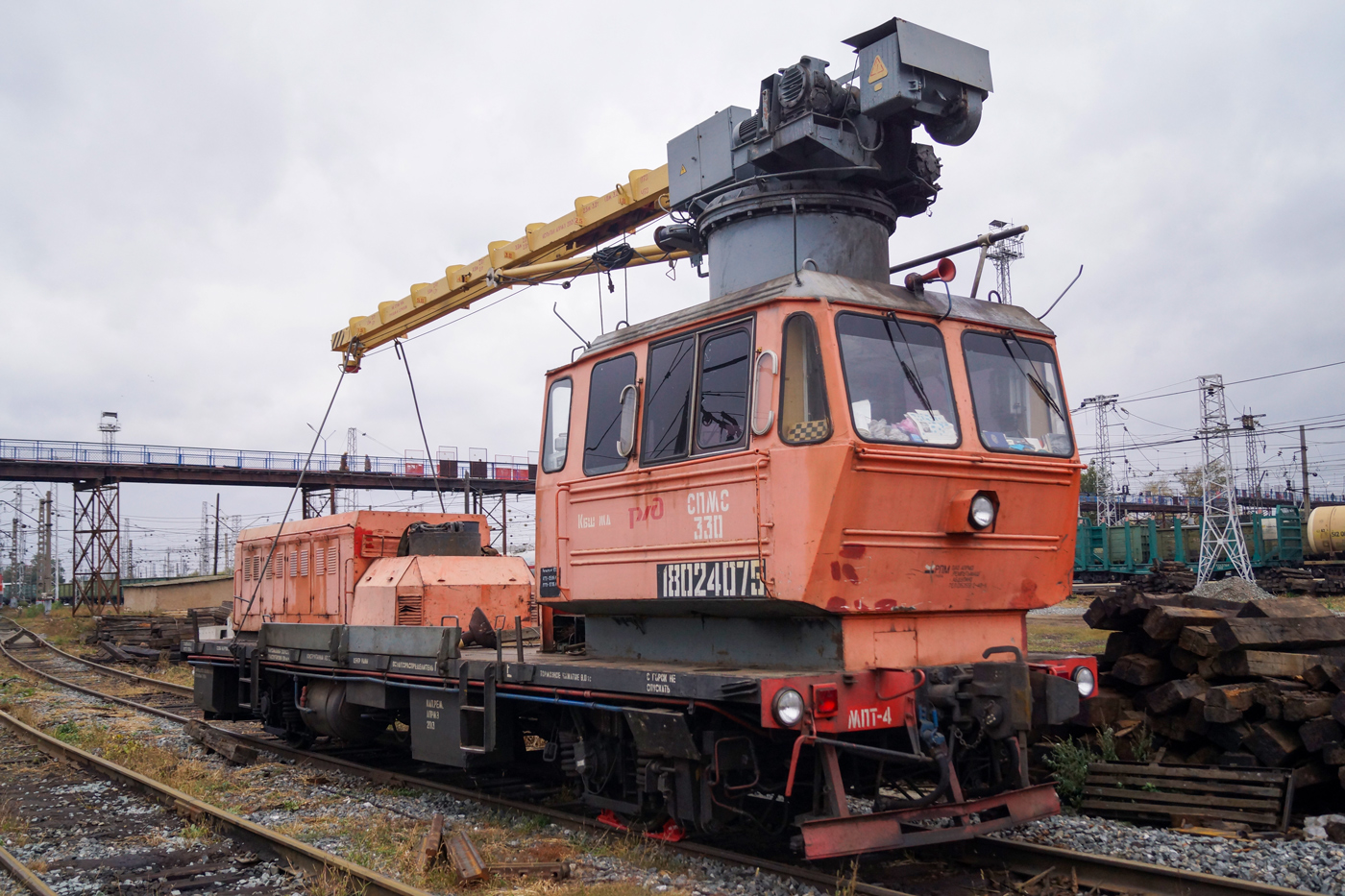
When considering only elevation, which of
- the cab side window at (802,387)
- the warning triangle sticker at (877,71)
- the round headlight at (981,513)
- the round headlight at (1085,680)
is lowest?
the round headlight at (1085,680)

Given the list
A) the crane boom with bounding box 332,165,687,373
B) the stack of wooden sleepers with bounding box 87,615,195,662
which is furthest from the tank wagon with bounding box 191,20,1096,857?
the stack of wooden sleepers with bounding box 87,615,195,662

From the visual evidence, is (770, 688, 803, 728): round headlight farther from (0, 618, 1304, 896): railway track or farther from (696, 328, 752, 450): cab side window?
(696, 328, 752, 450): cab side window

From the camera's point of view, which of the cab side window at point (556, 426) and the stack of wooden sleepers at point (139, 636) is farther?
the stack of wooden sleepers at point (139, 636)

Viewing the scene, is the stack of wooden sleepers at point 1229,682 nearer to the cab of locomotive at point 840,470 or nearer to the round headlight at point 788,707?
the cab of locomotive at point 840,470

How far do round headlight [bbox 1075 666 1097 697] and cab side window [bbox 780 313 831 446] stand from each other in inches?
102

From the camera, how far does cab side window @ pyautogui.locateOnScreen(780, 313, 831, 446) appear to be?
595cm

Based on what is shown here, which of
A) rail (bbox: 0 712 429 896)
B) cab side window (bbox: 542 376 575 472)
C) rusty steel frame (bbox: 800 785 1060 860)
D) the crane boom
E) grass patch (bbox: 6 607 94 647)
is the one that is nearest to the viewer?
rusty steel frame (bbox: 800 785 1060 860)

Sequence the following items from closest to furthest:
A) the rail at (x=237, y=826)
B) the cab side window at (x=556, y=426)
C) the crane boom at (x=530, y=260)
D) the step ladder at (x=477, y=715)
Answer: the rail at (x=237, y=826), the step ladder at (x=477, y=715), the cab side window at (x=556, y=426), the crane boom at (x=530, y=260)

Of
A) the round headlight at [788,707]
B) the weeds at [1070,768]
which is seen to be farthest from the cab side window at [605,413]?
the weeds at [1070,768]

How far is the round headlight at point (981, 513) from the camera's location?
6309 mm

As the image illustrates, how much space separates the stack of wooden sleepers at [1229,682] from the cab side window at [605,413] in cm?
444

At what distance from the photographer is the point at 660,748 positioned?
6082mm

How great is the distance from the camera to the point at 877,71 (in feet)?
23.7

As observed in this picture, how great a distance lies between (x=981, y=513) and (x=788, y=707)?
1879 millimetres
